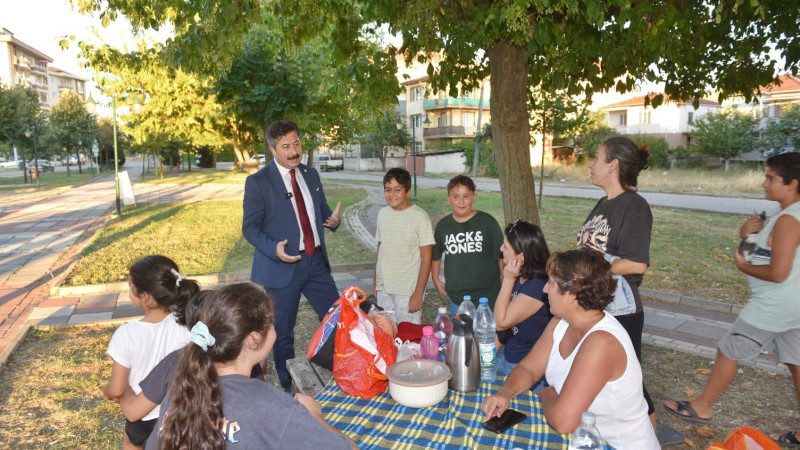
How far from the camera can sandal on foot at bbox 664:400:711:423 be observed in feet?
11.8

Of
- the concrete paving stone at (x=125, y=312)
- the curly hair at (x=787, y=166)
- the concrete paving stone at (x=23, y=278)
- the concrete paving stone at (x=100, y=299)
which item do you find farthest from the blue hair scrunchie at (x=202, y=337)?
the concrete paving stone at (x=23, y=278)

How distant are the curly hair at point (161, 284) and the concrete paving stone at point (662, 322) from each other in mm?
5198

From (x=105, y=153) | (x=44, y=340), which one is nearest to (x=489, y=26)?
(x=44, y=340)

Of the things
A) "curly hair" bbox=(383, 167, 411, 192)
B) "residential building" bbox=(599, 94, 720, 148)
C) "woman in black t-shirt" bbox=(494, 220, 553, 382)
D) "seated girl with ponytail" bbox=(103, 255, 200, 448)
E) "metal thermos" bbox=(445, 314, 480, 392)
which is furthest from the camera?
"residential building" bbox=(599, 94, 720, 148)

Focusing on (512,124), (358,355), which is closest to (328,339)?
(358,355)

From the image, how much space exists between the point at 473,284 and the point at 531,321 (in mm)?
986

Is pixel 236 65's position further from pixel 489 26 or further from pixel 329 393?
pixel 329 393

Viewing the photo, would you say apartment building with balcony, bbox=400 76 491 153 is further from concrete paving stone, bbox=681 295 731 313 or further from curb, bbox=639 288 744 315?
concrete paving stone, bbox=681 295 731 313

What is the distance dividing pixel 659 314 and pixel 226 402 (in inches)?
235

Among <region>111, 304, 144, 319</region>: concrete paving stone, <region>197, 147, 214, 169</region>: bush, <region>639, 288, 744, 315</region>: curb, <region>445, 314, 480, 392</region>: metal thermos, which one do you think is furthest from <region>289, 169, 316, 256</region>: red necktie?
<region>197, 147, 214, 169</region>: bush

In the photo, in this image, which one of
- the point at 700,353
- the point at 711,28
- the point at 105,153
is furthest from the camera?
the point at 105,153

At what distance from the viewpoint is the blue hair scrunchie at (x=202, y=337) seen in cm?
161

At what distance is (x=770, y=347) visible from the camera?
11.2ft

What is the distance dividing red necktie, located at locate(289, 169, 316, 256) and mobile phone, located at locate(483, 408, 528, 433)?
87.9 inches
